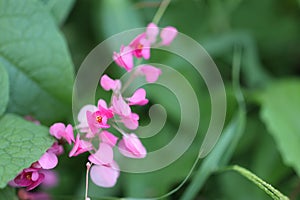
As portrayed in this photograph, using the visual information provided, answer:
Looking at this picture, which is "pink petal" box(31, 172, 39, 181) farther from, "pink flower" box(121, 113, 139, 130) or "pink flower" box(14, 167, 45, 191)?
"pink flower" box(121, 113, 139, 130)

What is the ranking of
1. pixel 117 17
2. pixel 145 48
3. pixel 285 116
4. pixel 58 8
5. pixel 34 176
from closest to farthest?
pixel 34 176, pixel 145 48, pixel 58 8, pixel 285 116, pixel 117 17

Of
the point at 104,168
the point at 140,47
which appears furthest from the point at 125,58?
the point at 104,168

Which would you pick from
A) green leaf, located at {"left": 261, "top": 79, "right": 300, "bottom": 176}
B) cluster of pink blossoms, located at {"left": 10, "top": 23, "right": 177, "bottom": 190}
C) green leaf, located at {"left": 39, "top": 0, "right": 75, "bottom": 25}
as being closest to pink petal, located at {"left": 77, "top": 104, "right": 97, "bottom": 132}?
cluster of pink blossoms, located at {"left": 10, "top": 23, "right": 177, "bottom": 190}

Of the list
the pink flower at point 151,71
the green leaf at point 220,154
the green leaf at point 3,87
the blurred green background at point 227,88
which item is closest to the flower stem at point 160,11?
the blurred green background at point 227,88

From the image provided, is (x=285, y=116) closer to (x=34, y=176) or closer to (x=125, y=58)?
(x=125, y=58)

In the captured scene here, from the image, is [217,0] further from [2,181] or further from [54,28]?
[2,181]

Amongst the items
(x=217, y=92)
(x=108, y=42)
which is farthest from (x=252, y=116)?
(x=108, y=42)
